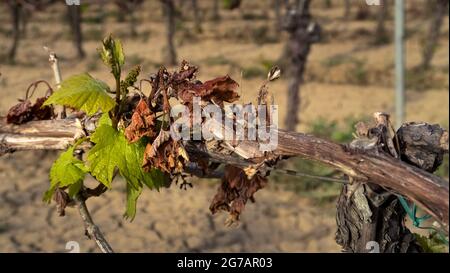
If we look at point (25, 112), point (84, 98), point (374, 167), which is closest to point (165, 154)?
point (84, 98)

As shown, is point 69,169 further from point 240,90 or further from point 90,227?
point 240,90

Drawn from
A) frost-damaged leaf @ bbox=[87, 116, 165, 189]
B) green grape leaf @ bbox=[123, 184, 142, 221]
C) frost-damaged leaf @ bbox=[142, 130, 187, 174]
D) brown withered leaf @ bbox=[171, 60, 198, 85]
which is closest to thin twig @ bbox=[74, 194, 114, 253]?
green grape leaf @ bbox=[123, 184, 142, 221]

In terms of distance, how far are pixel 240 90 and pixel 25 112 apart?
591 millimetres

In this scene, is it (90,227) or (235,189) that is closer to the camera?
(235,189)

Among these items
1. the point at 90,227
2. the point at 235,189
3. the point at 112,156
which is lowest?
the point at 90,227

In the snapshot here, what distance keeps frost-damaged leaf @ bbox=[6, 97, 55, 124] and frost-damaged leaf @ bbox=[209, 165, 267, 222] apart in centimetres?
49

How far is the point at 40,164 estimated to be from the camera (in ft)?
17.5

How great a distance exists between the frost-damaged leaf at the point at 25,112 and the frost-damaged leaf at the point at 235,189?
488 millimetres

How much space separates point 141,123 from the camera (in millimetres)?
1196

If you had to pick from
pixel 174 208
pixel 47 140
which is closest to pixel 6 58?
pixel 174 208

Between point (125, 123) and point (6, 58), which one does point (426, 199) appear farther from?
point (6, 58)

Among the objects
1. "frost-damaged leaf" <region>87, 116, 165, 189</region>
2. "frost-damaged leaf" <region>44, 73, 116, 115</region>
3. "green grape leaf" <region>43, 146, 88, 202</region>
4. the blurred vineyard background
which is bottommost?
the blurred vineyard background

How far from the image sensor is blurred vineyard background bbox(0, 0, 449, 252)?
4.09 meters

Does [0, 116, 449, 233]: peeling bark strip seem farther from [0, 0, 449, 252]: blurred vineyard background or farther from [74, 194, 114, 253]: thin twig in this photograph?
[74, 194, 114, 253]: thin twig
